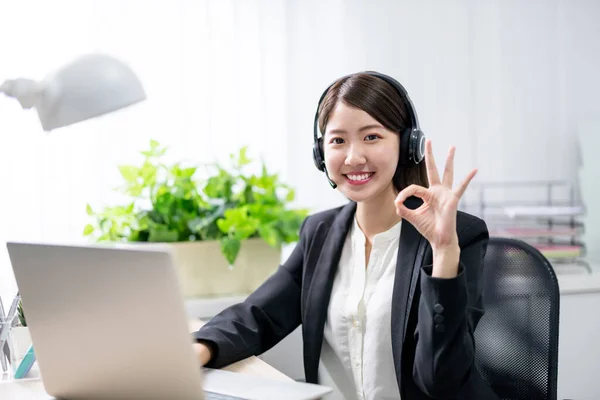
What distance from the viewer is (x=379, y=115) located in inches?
51.6

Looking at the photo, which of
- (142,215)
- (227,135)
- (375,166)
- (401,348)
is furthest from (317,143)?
(227,135)

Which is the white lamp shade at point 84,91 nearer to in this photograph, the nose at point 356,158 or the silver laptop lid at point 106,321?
the silver laptop lid at point 106,321

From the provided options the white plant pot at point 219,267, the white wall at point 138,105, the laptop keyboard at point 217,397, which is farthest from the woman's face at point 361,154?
the white wall at point 138,105

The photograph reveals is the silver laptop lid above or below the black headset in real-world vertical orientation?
below

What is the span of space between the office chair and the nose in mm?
299

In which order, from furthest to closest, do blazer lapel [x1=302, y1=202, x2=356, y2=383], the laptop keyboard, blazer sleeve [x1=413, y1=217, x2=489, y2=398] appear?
1. blazer lapel [x1=302, y1=202, x2=356, y2=383]
2. blazer sleeve [x1=413, y1=217, x2=489, y2=398]
3. the laptop keyboard

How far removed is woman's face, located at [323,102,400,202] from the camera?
1308mm

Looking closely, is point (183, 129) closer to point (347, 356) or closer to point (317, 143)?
point (317, 143)

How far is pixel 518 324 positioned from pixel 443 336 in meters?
0.23

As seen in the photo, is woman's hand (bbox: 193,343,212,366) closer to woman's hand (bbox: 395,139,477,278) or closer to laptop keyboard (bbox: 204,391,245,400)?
laptop keyboard (bbox: 204,391,245,400)

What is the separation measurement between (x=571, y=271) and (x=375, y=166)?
1.27 m

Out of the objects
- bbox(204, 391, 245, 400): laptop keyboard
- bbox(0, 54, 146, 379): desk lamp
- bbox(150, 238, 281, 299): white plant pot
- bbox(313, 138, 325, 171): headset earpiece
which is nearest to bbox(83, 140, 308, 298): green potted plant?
bbox(150, 238, 281, 299): white plant pot

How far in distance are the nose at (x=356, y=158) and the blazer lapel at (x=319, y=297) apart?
195 mm

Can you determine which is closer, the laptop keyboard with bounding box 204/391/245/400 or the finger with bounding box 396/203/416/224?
the laptop keyboard with bounding box 204/391/245/400
